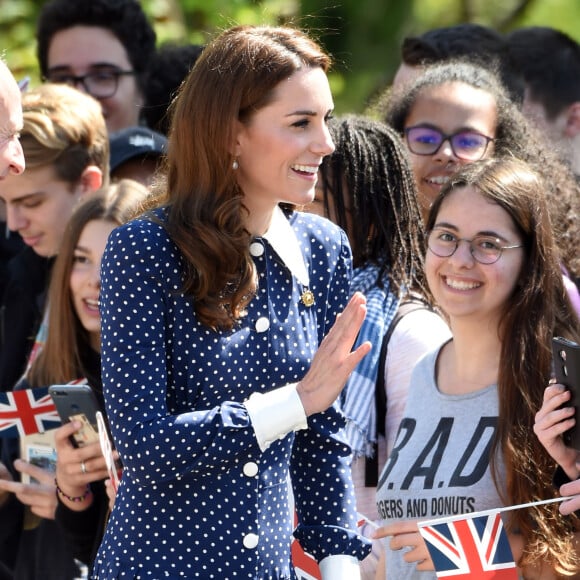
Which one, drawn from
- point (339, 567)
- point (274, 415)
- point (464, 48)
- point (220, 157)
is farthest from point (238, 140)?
point (464, 48)

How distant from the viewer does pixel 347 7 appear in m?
9.77

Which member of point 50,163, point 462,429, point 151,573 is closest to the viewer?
point 151,573

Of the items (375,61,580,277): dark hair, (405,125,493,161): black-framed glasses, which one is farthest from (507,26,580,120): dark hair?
(405,125,493,161): black-framed glasses

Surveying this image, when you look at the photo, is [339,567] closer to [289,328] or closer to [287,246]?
[289,328]

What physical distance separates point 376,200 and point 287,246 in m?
1.02

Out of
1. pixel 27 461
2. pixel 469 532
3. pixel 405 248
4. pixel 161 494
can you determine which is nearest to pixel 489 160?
pixel 405 248

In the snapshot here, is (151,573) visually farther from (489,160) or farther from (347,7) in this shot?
(347,7)

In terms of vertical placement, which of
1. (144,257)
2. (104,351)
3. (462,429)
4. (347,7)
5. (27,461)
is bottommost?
(27,461)

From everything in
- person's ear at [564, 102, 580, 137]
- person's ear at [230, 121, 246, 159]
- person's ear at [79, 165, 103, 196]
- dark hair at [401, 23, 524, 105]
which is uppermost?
dark hair at [401, 23, 524, 105]

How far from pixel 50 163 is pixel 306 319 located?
1.90 meters

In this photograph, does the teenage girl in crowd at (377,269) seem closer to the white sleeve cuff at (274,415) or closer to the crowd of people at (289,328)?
the crowd of people at (289,328)

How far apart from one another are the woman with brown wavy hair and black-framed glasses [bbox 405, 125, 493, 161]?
1.48m

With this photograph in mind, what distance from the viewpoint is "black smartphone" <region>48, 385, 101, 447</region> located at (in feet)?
11.5

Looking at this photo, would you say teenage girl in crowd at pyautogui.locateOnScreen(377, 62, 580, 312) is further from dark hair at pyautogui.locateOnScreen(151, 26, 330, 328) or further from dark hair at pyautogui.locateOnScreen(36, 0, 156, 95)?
dark hair at pyautogui.locateOnScreen(36, 0, 156, 95)
